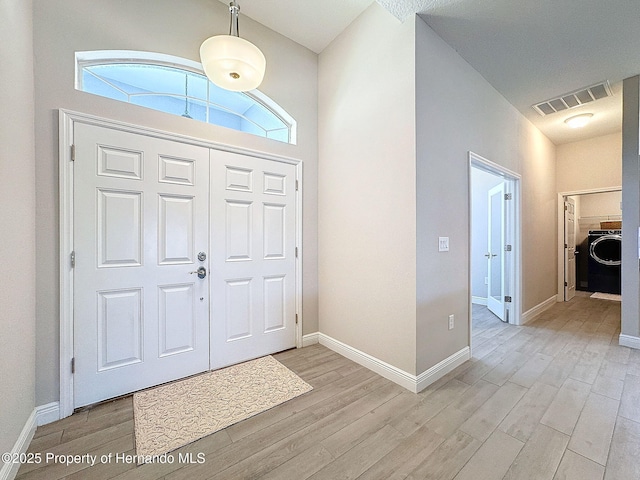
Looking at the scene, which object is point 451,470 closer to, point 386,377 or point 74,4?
point 386,377

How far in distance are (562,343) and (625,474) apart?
202 centimetres

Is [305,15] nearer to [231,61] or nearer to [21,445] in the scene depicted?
[231,61]

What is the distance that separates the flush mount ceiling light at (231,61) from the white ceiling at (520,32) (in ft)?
2.98

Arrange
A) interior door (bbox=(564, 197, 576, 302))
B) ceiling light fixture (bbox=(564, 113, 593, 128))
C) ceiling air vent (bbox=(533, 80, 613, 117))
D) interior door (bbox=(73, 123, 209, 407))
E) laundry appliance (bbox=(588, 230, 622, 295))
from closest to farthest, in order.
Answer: interior door (bbox=(73, 123, 209, 407))
ceiling air vent (bbox=(533, 80, 613, 117))
ceiling light fixture (bbox=(564, 113, 593, 128))
interior door (bbox=(564, 197, 576, 302))
laundry appliance (bbox=(588, 230, 622, 295))

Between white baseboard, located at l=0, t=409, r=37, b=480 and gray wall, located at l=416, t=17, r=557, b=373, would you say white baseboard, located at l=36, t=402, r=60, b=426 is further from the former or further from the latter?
gray wall, located at l=416, t=17, r=557, b=373

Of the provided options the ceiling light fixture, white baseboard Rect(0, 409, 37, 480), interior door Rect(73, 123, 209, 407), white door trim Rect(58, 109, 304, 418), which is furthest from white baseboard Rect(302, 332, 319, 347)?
the ceiling light fixture

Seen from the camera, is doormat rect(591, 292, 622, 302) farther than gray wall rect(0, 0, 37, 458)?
Yes

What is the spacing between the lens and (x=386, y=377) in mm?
2178

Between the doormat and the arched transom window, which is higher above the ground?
the arched transom window

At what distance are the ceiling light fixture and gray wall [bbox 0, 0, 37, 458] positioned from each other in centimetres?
573

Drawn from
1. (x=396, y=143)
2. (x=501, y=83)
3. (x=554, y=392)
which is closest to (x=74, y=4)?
(x=396, y=143)

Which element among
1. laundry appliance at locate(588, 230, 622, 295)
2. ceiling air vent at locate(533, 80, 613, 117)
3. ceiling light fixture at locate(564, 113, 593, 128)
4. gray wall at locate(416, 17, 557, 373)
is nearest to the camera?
gray wall at locate(416, 17, 557, 373)

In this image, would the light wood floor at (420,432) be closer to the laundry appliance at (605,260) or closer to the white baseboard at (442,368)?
the white baseboard at (442,368)

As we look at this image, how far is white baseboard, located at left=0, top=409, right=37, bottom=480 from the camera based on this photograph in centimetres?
120
